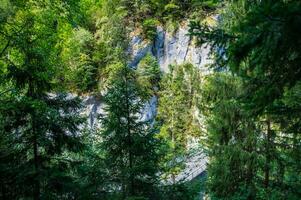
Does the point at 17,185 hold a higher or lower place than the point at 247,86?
lower

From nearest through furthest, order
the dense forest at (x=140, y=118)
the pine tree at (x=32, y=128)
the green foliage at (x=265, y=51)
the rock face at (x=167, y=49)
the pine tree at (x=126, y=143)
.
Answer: the green foliage at (x=265, y=51) < the dense forest at (x=140, y=118) < the pine tree at (x=32, y=128) < the pine tree at (x=126, y=143) < the rock face at (x=167, y=49)

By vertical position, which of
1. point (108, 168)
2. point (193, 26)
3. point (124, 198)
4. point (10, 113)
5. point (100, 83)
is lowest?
point (124, 198)

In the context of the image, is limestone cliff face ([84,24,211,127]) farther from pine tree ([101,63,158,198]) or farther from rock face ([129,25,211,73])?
pine tree ([101,63,158,198])

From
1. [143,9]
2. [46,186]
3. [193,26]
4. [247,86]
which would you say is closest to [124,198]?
[46,186]

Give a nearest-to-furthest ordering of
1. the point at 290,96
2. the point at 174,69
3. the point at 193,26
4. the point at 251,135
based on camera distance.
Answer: the point at 193,26, the point at 290,96, the point at 251,135, the point at 174,69

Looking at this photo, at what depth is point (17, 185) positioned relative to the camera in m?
6.68

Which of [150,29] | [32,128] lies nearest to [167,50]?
[150,29]

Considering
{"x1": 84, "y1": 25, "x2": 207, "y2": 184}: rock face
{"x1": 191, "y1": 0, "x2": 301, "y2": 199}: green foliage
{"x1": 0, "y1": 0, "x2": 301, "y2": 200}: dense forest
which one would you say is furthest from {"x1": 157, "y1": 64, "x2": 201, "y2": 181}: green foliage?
{"x1": 191, "y1": 0, "x2": 301, "y2": 199}: green foliage

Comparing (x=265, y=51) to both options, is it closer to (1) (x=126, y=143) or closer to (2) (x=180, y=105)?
(1) (x=126, y=143)

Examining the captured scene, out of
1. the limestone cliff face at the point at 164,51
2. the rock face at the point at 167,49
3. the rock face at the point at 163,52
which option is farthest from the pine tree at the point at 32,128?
the rock face at the point at 167,49

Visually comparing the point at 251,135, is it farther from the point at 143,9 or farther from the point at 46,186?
the point at 143,9

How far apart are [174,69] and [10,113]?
20.6 m

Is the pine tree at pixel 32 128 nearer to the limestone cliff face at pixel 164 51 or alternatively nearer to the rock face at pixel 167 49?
the limestone cliff face at pixel 164 51

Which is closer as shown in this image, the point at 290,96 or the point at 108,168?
the point at 290,96
